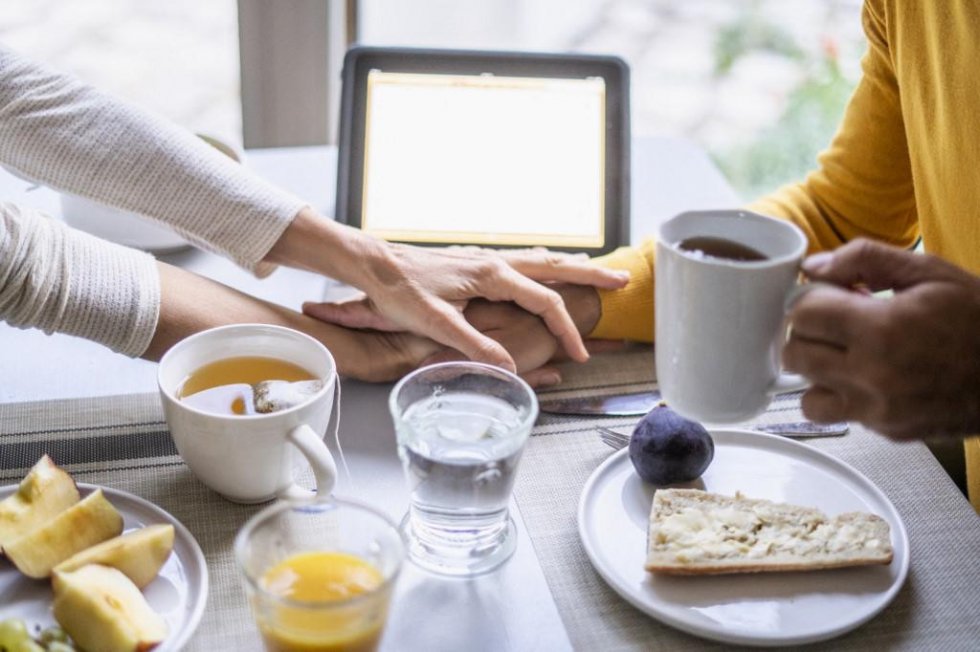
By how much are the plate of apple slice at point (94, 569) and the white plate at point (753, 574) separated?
290 millimetres

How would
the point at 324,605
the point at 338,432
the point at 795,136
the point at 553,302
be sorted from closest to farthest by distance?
1. the point at 324,605
2. the point at 338,432
3. the point at 553,302
4. the point at 795,136

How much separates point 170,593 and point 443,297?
16.5 inches

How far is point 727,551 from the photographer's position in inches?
30.1

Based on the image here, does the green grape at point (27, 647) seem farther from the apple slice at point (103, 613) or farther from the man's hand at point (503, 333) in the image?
the man's hand at point (503, 333)

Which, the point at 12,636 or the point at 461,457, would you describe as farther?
the point at 461,457

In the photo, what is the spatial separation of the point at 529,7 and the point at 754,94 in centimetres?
89

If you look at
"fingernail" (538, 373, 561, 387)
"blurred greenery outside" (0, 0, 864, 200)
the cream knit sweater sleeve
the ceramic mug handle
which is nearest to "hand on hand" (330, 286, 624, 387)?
"fingernail" (538, 373, 561, 387)

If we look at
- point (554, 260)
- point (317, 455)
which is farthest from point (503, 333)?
point (317, 455)

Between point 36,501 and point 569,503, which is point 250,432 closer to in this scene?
point 36,501

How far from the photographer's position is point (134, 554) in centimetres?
71

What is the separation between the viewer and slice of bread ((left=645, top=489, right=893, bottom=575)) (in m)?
0.76

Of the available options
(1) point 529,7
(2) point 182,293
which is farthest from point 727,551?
(1) point 529,7

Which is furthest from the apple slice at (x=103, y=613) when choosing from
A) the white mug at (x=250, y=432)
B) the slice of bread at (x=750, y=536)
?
the slice of bread at (x=750, y=536)

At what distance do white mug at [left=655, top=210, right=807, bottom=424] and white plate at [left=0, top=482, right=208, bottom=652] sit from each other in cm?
34
